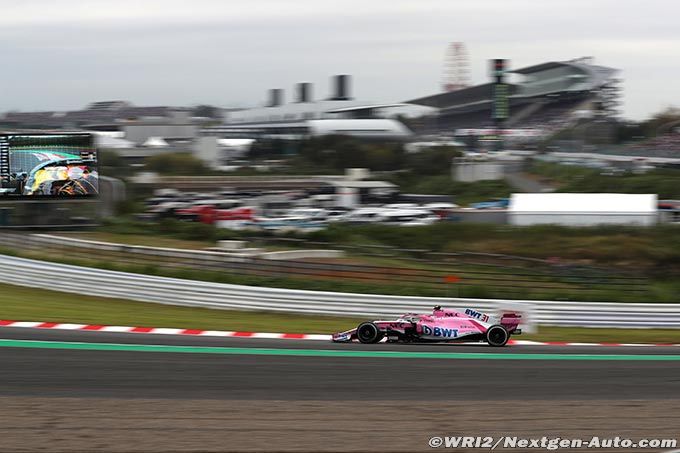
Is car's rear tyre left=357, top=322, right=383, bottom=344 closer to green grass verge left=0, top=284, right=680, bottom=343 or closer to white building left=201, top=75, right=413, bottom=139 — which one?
green grass verge left=0, top=284, right=680, bottom=343

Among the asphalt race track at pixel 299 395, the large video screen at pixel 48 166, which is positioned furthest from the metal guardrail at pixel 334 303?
the large video screen at pixel 48 166

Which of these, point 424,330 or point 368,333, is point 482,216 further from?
point 368,333

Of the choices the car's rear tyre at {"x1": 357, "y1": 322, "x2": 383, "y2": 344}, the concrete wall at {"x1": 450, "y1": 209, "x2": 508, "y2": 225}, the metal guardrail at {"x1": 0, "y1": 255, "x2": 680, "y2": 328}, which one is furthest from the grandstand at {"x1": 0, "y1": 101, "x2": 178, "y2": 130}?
the car's rear tyre at {"x1": 357, "y1": 322, "x2": 383, "y2": 344}

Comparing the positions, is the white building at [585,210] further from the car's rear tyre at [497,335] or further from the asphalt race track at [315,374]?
the asphalt race track at [315,374]

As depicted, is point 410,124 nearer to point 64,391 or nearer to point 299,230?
point 299,230

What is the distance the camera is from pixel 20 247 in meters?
25.5

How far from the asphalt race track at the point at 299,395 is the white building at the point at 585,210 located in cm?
2488

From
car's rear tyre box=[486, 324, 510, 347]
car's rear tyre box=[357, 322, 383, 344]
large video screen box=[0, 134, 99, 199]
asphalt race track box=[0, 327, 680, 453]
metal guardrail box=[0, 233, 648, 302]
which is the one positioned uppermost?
large video screen box=[0, 134, 99, 199]

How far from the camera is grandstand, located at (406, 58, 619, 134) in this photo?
111125 millimetres

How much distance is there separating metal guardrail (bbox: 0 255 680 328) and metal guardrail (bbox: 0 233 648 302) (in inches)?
65.2

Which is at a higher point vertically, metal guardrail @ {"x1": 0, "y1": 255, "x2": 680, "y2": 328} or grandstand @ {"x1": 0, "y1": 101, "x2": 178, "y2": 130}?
grandstand @ {"x1": 0, "y1": 101, "x2": 178, "y2": 130}

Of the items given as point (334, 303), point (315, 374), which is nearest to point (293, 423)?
point (315, 374)

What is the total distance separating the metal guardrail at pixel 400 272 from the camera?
21156mm

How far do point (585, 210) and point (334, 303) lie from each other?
2115 cm
